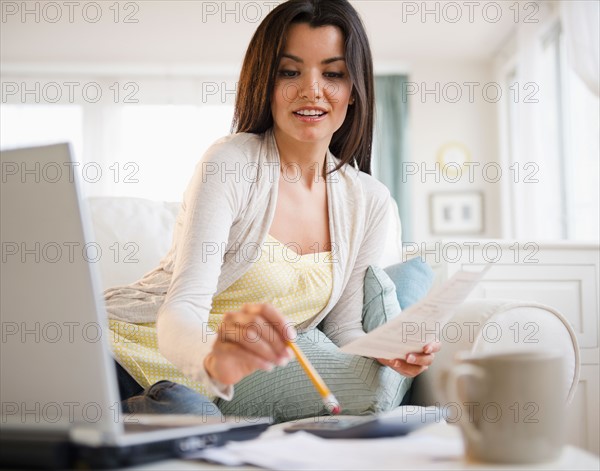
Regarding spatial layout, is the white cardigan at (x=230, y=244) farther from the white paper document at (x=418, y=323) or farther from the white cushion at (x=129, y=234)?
the white cushion at (x=129, y=234)

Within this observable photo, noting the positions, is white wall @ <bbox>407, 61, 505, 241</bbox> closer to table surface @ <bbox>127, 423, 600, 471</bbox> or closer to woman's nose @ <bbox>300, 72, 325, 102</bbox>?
woman's nose @ <bbox>300, 72, 325, 102</bbox>

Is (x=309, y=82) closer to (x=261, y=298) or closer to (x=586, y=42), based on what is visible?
(x=261, y=298)

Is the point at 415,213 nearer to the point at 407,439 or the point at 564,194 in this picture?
the point at 564,194

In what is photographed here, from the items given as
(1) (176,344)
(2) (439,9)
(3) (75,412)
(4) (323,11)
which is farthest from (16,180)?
(2) (439,9)

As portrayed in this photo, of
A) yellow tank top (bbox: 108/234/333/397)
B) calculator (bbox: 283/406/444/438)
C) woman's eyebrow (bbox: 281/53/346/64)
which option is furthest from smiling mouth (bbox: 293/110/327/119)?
calculator (bbox: 283/406/444/438)

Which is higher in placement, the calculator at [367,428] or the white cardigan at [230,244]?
the white cardigan at [230,244]

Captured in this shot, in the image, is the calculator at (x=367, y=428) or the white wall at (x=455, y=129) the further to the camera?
the white wall at (x=455, y=129)

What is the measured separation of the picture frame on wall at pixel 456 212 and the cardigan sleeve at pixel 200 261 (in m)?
5.30

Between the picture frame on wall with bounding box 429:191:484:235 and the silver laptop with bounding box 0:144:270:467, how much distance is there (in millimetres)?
6087

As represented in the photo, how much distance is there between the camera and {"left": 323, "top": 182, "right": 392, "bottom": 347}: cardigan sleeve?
1694 millimetres

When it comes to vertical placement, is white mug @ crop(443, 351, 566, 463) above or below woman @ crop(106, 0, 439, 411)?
below

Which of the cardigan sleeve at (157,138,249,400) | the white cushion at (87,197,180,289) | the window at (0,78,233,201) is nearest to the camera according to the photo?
the cardigan sleeve at (157,138,249,400)

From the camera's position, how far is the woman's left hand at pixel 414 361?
1363mm

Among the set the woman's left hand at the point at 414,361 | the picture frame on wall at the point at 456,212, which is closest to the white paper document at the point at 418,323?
the woman's left hand at the point at 414,361
